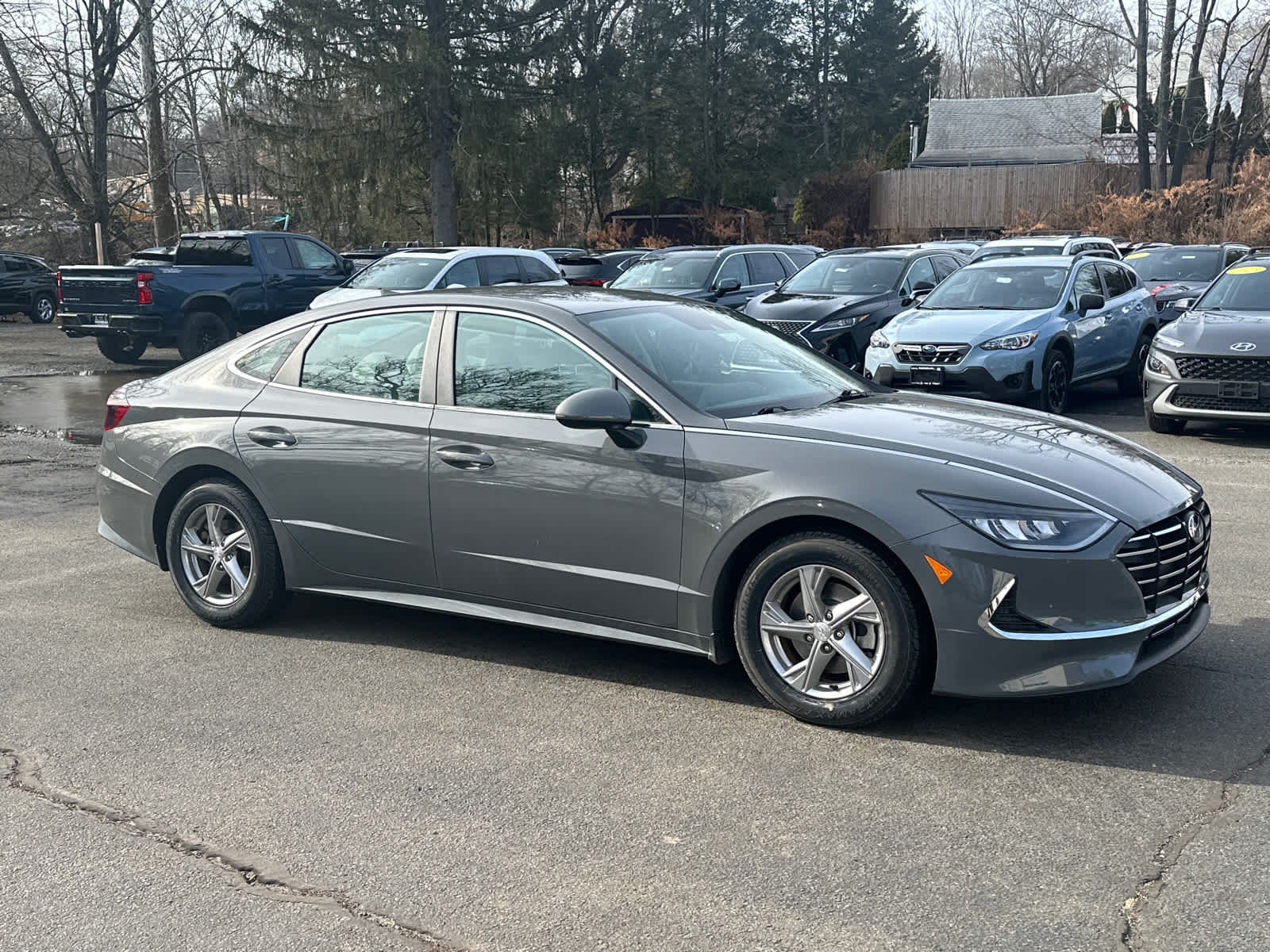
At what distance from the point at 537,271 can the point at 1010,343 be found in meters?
7.64

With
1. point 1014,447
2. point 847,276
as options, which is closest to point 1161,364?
point 847,276

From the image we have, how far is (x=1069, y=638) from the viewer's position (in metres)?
4.33

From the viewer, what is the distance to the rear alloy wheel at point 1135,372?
15.1m

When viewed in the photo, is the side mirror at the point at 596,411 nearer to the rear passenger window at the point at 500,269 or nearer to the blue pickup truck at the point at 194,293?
the rear passenger window at the point at 500,269

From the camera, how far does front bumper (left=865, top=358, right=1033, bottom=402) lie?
1259cm

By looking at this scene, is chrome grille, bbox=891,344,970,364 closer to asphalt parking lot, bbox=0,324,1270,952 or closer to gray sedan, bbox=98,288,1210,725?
asphalt parking lot, bbox=0,324,1270,952

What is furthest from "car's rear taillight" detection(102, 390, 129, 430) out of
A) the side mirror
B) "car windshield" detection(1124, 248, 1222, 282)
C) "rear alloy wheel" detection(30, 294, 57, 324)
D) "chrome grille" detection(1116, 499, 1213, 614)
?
"rear alloy wheel" detection(30, 294, 57, 324)

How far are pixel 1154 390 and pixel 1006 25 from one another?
6266 cm

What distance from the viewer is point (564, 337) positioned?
536 centimetres

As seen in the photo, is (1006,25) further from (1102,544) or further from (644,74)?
(1102,544)

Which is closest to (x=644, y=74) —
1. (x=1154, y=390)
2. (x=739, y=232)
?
(x=739, y=232)

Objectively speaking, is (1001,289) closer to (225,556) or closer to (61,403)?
(225,556)

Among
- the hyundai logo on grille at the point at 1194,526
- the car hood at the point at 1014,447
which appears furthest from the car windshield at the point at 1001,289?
the hyundai logo on grille at the point at 1194,526

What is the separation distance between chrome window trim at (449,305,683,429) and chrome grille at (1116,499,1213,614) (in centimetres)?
167
